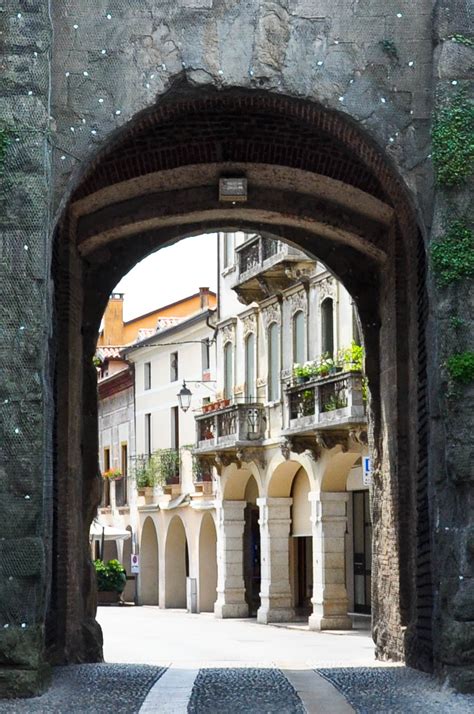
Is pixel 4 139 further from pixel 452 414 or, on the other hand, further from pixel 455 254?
pixel 452 414

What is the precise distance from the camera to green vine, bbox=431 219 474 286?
12242 mm

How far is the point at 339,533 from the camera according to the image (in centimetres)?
3269

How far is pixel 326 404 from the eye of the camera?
30.9 m

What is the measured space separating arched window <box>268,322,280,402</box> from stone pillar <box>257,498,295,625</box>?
259 cm

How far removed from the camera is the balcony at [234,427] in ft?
122

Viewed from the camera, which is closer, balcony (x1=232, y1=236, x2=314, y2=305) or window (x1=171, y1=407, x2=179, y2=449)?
balcony (x1=232, y1=236, x2=314, y2=305)

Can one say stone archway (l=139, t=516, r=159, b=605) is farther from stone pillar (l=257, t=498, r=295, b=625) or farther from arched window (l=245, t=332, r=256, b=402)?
stone pillar (l=257, t=498, r=295, b=625)

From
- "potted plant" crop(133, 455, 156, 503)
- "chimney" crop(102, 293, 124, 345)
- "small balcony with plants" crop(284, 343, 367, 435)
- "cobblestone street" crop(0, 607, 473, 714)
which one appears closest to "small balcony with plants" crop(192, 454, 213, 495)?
"potted plant" crop(133, 455, 156, 503)

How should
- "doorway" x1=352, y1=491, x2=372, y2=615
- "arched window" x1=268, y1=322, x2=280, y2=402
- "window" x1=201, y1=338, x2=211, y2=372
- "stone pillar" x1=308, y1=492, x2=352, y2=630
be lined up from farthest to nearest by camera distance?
"window" x1=201, y1=338, x2=211, y2=372 < "arched window" x1=268, y1=322, x2=280, y2=402 < "doorway" x1=352, y1=491, x2=372, y2=615 < "stone pillar" x1=308, y1=492, x2=352, y2=630

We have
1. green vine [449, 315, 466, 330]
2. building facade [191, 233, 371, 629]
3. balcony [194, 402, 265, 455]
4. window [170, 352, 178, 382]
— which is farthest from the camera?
window [170, 352, 178, 382]

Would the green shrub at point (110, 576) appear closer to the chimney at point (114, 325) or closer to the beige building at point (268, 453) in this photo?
the beige building at point (268, 453)

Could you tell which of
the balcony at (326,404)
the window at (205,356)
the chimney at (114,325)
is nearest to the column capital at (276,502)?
the balcony at (326,404)

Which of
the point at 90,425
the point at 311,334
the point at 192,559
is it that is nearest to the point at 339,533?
the point at 311,334

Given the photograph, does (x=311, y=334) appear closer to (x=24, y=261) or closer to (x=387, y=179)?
(x=387, y=179)
